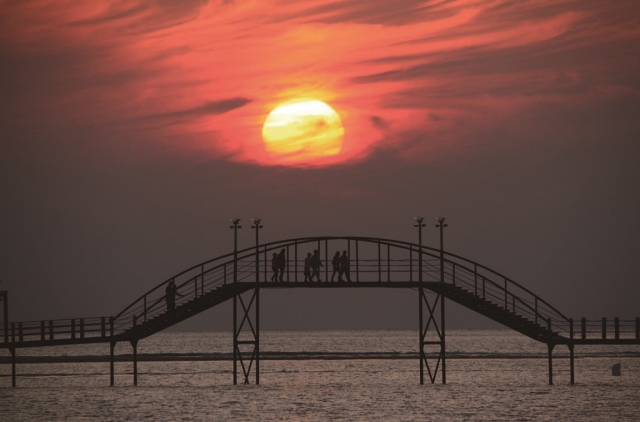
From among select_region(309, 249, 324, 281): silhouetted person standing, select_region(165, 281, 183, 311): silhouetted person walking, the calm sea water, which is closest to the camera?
the calm sea water

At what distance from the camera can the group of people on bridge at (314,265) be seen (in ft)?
188

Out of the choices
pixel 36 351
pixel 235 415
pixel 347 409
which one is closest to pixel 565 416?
pixel 347 409

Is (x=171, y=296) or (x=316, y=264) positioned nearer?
(x=316, y=264)

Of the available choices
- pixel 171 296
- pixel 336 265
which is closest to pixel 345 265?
pixel 336 265

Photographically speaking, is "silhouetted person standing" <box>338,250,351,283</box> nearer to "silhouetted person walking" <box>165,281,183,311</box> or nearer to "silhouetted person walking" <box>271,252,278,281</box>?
"silhouetted person walking" <box>271,252,278,281</box>

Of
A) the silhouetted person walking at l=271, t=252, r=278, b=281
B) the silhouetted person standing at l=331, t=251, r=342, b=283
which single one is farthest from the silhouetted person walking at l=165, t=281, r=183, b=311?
the silhouetted person standing at l=331, t=251, r=342, b=283

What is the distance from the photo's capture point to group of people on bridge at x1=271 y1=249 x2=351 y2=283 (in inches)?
2260

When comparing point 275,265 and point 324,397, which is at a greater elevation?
point 275,265

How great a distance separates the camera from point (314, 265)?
57344mm

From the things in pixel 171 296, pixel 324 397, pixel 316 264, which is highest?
pixel 316 264

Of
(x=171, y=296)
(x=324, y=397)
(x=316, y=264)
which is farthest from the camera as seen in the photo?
(x=324, y=397)

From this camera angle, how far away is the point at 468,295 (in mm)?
58219

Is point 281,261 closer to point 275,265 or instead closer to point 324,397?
point 275,265

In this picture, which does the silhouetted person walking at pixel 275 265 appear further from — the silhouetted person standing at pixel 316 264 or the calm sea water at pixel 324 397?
the calm sea water at pixel 324 397
